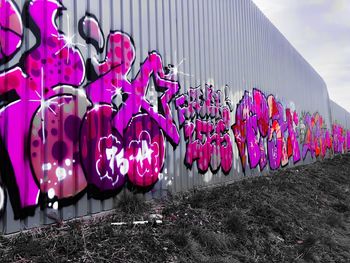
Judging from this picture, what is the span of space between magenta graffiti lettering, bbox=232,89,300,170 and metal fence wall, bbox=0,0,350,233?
3.6 inches

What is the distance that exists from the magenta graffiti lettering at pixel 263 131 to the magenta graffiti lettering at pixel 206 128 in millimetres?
822

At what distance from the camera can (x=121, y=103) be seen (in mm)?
5207

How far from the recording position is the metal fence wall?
3.76 metres

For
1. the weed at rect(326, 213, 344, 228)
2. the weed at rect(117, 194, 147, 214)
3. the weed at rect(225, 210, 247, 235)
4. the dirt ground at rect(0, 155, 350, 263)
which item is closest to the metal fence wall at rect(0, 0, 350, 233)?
the weed at rect(117, 194, 147, 214)

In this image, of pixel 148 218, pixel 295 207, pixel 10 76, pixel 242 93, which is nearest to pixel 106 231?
pixel 148 218

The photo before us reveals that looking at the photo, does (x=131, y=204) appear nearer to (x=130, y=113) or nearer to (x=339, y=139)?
(x=130, y=113)

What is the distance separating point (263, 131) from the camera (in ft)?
38.4

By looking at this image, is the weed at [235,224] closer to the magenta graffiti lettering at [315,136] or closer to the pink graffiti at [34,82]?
the pink graffiti at [34,82]

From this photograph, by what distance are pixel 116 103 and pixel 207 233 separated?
2148mm

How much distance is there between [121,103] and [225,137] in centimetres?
412

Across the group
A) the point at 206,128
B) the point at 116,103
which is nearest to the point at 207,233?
the point at 116,103

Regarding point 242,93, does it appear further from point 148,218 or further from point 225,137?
point 148,218

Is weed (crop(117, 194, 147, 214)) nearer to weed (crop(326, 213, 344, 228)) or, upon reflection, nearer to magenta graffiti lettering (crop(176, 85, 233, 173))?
magenta graffiti lettering (crop(176, 85, 233, 173))

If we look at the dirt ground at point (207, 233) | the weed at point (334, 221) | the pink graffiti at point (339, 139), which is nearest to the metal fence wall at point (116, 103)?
the dirt ground at point (207, 233)
